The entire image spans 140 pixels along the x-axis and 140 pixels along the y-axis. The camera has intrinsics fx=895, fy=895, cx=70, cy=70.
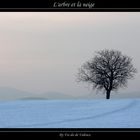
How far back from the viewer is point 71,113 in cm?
609

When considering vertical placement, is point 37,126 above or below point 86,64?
below

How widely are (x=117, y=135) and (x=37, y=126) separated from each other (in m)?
0.54

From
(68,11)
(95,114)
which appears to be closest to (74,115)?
(95,114)

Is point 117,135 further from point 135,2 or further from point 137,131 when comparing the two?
point 135,2

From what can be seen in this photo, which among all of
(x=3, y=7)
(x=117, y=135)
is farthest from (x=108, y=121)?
(x=3, y=7)

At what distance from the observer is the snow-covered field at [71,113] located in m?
6.01

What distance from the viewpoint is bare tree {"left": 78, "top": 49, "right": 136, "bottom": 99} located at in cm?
608

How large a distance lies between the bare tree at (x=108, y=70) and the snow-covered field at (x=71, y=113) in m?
0.12

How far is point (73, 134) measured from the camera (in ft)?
19.6

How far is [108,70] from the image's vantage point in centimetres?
661

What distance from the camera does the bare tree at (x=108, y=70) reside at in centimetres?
608

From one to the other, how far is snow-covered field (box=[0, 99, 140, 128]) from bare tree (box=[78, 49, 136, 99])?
0.12 metres

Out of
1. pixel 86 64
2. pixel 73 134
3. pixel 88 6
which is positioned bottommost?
pixel 73 134

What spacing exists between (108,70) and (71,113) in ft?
2.14
